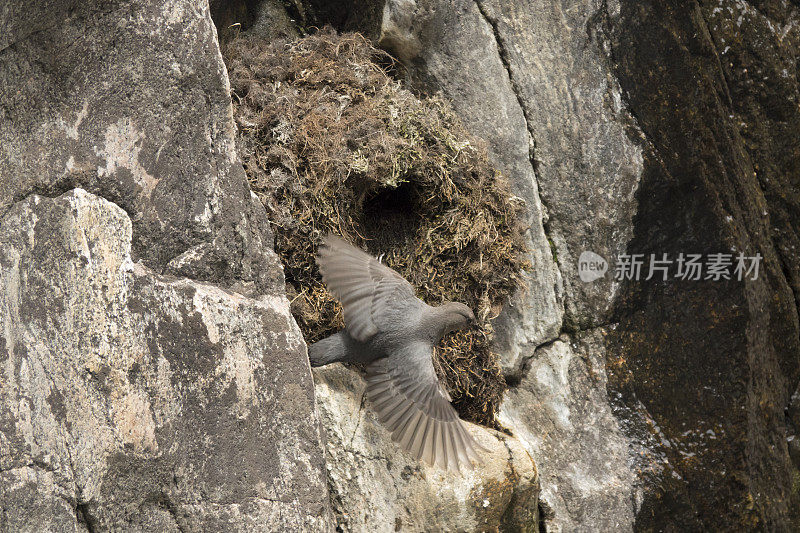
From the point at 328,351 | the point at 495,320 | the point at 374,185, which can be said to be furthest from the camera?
the point at 495,320

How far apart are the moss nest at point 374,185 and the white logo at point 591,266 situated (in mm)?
394

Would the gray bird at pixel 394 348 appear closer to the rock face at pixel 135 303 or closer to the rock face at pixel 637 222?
the rock face at pixel 135 303

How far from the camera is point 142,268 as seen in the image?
10.5 ft

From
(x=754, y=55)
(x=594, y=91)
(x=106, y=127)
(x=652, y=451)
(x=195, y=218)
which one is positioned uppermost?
(x=754, y=55)

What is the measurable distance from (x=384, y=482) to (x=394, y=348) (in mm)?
699

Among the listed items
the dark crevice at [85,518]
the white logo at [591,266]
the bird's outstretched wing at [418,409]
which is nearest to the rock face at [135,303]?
the dark crevice at [85,518]

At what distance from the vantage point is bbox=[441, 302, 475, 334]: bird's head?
Answer: 14.2 ft

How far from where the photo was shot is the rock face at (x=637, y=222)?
4.74 meters

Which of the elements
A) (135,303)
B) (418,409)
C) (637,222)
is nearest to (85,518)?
(135,303)

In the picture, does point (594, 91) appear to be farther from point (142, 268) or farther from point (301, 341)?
point (142, 268)

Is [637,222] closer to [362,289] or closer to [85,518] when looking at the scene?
[362,289]

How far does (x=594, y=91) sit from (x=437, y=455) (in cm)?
249

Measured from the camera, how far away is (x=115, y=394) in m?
3.00

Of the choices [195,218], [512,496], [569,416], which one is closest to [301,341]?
[195,218]
